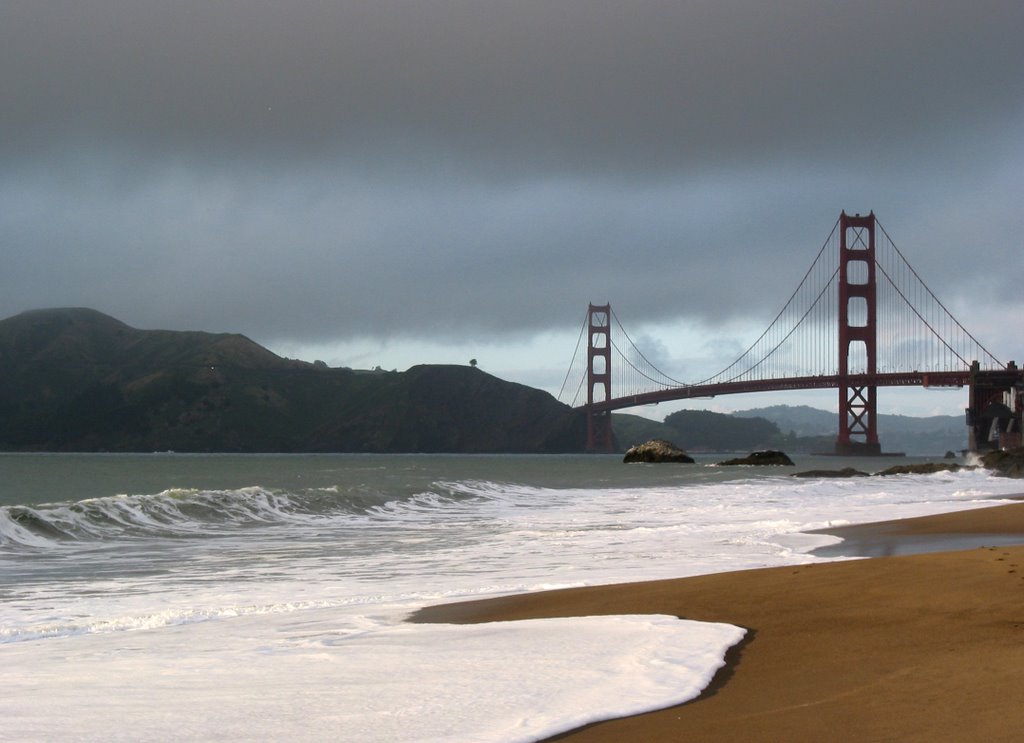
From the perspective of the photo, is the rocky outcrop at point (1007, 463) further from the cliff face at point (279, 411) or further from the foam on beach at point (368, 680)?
the cliff face at point (279, 411)

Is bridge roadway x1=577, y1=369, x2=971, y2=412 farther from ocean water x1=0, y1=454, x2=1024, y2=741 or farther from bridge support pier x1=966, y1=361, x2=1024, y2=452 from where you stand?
ocean water x1=0, y1=454, x2=1024, y2=741

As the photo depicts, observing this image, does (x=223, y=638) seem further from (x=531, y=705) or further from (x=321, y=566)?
(x=321, y=566)

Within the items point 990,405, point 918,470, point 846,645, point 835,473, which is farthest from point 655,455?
point 846,645

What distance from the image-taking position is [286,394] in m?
138

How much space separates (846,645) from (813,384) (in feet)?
211

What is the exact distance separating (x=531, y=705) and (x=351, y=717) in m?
0.65

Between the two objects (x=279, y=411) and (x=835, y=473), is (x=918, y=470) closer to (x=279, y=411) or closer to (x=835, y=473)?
(x=835, y=473)

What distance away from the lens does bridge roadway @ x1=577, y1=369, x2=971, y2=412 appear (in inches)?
2554

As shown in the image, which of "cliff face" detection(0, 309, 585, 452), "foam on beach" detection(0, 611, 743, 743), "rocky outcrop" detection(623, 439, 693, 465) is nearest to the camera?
"foam on beach" detection(0, 611, 743, 743)

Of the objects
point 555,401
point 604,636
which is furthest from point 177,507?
point 555,401

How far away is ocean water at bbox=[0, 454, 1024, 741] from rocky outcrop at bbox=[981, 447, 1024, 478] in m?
21.7

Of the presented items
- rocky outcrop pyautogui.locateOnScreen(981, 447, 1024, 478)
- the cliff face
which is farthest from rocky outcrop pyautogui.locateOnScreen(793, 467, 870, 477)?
the cliff face

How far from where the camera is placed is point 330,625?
6320 mm

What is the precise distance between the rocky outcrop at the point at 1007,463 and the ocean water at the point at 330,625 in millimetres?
21748
